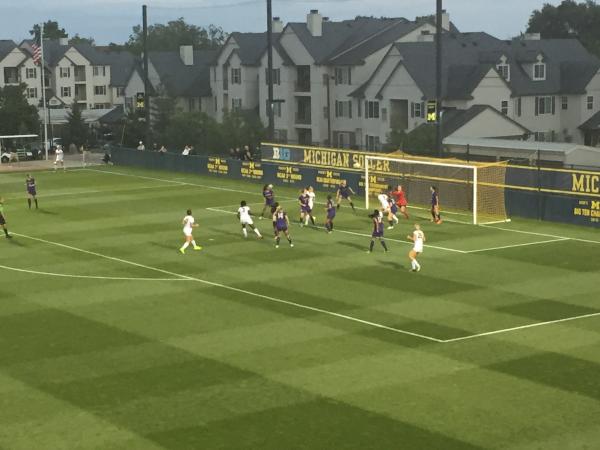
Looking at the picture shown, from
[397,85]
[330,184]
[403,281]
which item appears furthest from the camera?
[397,85]

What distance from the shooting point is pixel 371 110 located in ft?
298

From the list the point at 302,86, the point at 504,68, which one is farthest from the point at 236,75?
the point at 504,68

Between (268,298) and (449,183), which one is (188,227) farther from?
(449,183)

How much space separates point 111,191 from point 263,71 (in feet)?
139

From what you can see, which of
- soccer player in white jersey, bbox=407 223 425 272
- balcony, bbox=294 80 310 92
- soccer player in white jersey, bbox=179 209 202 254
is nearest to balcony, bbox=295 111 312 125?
balcony, bbox=294 80 310 92

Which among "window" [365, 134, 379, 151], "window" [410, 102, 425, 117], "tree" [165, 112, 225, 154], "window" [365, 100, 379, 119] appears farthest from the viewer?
"window" [365, 100, 379, 119]

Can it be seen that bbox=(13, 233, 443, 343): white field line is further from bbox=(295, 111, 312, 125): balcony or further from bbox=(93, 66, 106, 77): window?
bbox=(93, 66, 106, 77): window

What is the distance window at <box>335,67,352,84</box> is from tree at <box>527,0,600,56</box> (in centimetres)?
5120

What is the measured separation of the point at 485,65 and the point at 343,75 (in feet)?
49.6

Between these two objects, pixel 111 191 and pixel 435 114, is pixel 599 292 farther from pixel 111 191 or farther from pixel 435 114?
pixel 111 191

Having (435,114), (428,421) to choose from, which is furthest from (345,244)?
(428,421)

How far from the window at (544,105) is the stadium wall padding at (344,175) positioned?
32.3 metres

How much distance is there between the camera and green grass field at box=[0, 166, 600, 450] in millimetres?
20469

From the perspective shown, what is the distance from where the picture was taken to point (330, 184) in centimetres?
5991
